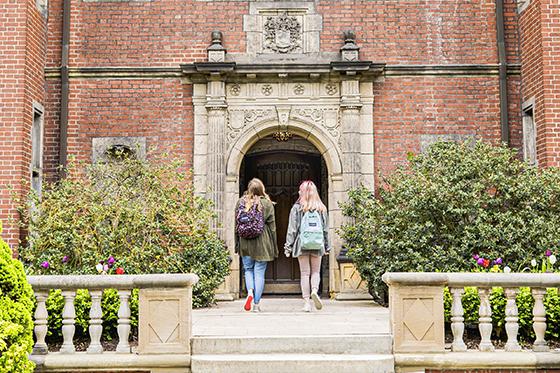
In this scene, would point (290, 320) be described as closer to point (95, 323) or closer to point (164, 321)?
point (164, 321)

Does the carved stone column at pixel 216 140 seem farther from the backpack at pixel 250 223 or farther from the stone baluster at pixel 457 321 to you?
the stone baluster at pixel 457 321

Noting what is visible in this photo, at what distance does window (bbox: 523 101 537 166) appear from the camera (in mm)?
11086

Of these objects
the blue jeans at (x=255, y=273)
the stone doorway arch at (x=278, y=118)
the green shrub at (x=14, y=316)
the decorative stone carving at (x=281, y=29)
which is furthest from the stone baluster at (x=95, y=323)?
the decorative stone carving at (x=281, y=29)

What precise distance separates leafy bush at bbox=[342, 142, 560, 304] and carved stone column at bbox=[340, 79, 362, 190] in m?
1.40

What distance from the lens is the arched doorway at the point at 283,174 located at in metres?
12.8

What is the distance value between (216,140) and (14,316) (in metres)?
6.25

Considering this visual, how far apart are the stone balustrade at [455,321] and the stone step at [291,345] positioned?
8.8 inches

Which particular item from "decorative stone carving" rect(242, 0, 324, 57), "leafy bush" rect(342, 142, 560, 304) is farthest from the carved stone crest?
"leafy bush" rect(342, 142, 560, 304)

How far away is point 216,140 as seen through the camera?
11.3 metres

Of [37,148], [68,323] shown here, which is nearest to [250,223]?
[68,323]

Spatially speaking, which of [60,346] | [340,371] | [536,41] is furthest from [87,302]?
[536,41]

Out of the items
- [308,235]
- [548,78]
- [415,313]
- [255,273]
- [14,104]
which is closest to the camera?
[415,313]

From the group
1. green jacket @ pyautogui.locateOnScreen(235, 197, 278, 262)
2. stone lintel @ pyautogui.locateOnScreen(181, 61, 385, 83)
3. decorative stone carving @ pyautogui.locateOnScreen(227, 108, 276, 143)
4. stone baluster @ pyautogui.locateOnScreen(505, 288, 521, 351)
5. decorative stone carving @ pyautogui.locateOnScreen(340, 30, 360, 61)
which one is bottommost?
stone baluster @ pyautogui.locateOnScreen(505, 288, 521, 351)

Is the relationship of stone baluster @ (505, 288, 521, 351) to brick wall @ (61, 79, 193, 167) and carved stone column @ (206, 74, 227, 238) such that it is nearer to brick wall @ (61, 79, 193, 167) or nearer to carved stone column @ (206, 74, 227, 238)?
carved stone column @ (206, 74, 227, 238)
